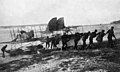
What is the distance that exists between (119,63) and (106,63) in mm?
831

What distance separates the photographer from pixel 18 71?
1276cm

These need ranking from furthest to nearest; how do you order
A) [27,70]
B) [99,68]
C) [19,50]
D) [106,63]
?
[19,50]
[27,70]
[106,63]
[99,68]

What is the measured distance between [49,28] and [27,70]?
45444 mm

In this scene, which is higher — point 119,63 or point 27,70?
point 119,63

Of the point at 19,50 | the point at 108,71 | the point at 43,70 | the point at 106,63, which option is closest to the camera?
the point at 108,71

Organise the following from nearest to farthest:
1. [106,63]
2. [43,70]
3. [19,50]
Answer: [106,63]
[43,70]
[19,50]

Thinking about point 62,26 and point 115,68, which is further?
point 62,26

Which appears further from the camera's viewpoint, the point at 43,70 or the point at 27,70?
the point at 27,70

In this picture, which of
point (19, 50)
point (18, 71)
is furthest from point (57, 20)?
point (18, 71)

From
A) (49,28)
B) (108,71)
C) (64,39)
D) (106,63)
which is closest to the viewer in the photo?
(108,71)

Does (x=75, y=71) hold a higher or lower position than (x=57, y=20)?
lower

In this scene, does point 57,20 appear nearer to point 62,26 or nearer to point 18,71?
point 62,26

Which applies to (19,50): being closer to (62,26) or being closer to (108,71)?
(108,71)

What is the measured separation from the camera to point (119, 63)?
427 inches
